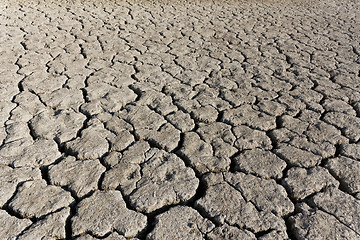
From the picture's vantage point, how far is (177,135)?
2.15 meters

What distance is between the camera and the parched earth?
1521 millimetres

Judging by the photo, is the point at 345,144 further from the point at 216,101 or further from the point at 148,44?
the point at 148,44

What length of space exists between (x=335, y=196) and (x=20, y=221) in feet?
5.77

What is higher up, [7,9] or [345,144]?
[345,144]

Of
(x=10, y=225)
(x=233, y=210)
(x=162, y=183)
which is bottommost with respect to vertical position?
(x=10, y=225)

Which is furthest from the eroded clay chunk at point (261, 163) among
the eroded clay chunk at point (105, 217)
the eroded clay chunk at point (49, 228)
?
the eroded clay chunk at point (49, 228)

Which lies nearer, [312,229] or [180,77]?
[312,229]

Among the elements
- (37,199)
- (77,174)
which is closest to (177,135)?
(77,174)

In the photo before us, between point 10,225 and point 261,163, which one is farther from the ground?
point 261,163

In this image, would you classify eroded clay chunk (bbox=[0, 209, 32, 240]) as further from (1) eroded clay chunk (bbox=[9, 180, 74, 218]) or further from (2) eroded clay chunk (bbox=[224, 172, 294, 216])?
(2) eroded clay chunk (bbox=[224, 172, 294, 216])

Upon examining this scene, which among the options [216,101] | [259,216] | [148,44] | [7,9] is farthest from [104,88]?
[7,9]

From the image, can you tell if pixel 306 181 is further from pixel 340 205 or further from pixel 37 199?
pixel 37 199

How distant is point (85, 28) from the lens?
14.4ft

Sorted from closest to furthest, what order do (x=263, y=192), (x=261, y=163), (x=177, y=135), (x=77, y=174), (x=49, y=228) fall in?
(x=49, y=228) < (x=263, y=192) < (x=77, y=174) < (x=261, y=163) < (x=177, y=135)
